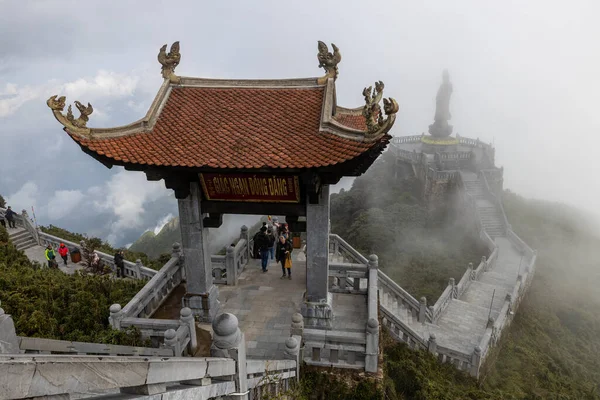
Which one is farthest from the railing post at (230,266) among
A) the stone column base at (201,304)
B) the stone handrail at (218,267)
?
the stone column base at (201,304)

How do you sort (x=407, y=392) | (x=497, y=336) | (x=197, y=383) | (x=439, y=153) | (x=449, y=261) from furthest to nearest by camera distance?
(x=439, y=153), (x=449, y=261), (x=497, y=336), (x=407, y=392), (x=197, y=383)

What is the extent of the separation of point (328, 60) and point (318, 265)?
6.01 metres

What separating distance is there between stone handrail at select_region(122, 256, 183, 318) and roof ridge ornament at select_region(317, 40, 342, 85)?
25.4ft

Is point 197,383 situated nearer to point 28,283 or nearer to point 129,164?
point 129,164

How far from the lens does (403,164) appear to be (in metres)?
52.8

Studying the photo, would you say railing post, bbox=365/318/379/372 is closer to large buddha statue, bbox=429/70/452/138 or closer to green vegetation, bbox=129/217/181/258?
large buddha statue, bbox=429/70/452/138

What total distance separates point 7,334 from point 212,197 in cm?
640

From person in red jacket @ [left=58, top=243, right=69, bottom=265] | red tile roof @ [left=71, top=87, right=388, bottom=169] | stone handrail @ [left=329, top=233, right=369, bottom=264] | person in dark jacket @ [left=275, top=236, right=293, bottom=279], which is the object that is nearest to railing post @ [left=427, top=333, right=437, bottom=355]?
stone handrail @ [left=329, top=233, right=369, bottom=264]

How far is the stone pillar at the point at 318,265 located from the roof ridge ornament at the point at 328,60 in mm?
3534

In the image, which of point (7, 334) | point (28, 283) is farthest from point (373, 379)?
point (28, 283)

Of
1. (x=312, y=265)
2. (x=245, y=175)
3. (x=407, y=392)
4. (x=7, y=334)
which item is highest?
(x=245, y=175)

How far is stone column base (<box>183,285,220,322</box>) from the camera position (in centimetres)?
1195

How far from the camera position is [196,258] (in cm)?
1159

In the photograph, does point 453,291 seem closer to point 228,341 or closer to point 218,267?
point 218,267
